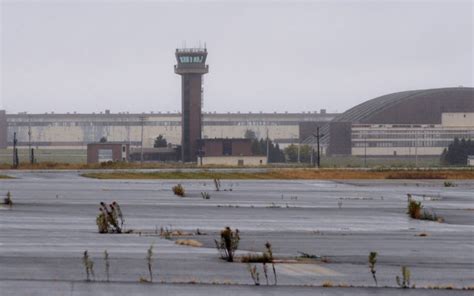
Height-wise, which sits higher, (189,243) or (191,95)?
(191,95)

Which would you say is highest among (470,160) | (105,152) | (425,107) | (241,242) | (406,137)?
(425,107)

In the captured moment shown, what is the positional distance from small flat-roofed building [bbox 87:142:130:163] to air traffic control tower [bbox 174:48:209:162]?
9.85 m

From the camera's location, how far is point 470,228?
34.0m

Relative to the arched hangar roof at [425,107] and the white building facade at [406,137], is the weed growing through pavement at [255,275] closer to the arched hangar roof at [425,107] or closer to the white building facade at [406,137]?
the white building facade at [406,137]

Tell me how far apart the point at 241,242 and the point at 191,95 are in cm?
11953

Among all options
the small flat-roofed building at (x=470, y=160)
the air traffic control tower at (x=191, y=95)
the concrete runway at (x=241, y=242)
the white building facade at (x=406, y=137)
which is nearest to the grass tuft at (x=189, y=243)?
the concrete runway at (x=241, y=242)

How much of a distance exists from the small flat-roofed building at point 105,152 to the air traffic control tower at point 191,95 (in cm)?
985

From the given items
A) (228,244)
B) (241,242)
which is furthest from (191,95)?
(228,244)

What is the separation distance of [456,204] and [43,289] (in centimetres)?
3508

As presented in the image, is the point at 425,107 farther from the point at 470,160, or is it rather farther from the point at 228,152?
the point at 228,152

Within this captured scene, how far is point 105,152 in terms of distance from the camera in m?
146

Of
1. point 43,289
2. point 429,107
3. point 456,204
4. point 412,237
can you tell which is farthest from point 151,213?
point 429,107

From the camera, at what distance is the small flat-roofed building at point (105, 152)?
145m

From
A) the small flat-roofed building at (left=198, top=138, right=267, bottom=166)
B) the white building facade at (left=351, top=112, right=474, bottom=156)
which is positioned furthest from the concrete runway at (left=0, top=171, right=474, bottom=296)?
the white building facade at (left=351, top=112, right=474, bottom=156)
